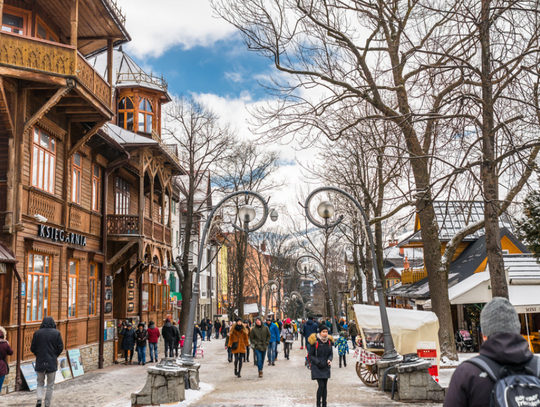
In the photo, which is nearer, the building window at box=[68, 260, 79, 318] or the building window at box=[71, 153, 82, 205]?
the building window at box=[68, 260, 79, 318]

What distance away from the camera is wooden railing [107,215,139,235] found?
22.3 meters

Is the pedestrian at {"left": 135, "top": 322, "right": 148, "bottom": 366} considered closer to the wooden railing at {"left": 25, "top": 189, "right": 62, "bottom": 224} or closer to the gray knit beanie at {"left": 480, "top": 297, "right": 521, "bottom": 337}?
the wooden railing at {"left": 25, "top": 189, "right": 62, "bottom": 224}

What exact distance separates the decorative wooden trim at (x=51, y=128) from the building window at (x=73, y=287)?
427 cm

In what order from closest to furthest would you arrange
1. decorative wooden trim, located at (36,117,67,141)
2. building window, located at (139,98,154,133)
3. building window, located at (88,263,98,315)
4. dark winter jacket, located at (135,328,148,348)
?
decorative wooden trim, located at (36,117,67,141) → building window, located at (88,263,98,315) → dark winter jacket, located at (135,328,148,348) → building window, located at (139,98,154,133)

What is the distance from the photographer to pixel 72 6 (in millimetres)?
16000

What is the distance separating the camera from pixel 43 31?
17.5 metres

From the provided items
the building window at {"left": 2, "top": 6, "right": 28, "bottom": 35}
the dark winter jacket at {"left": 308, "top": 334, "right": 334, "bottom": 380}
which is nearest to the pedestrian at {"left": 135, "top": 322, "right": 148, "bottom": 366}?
the building window at {"left": 2, "top": 6, "right": 28, "bottom": 35}

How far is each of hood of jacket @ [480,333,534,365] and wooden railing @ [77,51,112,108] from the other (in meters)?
14.4

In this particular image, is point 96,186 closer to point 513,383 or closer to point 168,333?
point 168,333

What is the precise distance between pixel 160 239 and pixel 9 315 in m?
12.9

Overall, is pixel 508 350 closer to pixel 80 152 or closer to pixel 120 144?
pixel 80 152

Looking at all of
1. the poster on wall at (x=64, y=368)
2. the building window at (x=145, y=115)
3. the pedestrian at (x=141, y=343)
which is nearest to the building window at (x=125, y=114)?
the building window at (x=145, y=115)

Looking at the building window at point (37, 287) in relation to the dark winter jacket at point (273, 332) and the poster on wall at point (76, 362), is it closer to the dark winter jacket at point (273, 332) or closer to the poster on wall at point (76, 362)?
the poster on wall at point (76, 362)

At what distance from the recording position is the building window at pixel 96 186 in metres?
20.9
